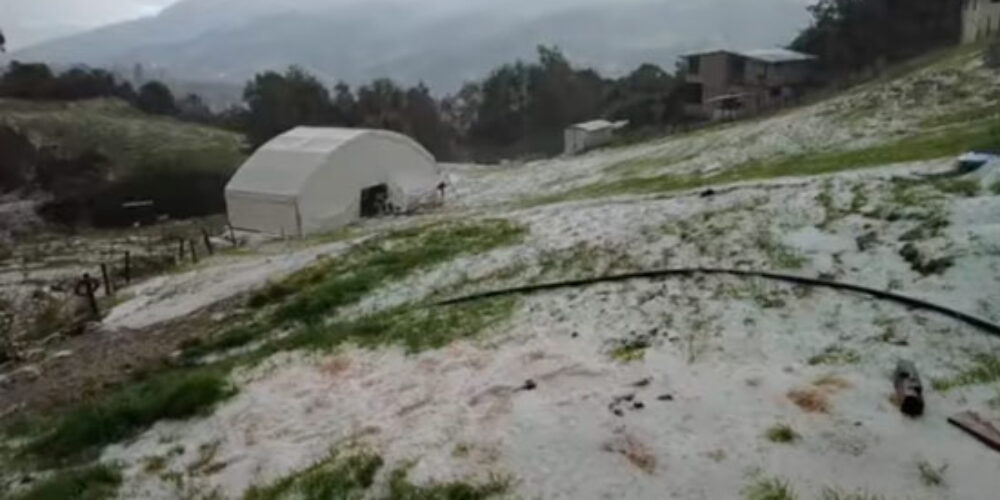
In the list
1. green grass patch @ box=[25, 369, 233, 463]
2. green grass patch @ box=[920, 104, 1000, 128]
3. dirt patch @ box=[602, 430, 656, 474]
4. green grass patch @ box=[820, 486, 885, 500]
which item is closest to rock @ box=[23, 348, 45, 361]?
green grass patch @ box=[25, 369, 233, 463]

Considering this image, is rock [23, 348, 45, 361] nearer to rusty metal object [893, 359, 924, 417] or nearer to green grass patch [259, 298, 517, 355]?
green grass patch [259, 298, 517, 355]

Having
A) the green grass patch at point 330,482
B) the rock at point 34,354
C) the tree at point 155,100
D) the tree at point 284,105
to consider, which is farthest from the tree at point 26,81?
the green grass patch at point 330,482

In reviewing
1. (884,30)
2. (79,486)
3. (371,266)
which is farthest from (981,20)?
(79,486)

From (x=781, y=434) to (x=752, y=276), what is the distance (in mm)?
3390

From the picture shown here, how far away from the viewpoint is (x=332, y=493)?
601 cm

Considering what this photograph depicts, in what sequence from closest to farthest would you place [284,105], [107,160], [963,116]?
1. [963,116]
2. [107,160]
3. [284,105]

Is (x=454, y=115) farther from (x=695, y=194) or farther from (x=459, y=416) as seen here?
(x=459, y=416)

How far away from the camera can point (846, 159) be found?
50.5 feet

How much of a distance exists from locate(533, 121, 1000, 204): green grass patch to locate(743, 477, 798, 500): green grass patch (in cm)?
956

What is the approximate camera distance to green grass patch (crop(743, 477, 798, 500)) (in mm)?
5047

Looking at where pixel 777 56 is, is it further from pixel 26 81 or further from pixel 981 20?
pixel 26 81

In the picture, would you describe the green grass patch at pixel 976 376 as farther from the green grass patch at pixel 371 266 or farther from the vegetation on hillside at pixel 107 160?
the vegetation on hillside at pixel 107 160

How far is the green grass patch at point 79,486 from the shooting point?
6.98 meters

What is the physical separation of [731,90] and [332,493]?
149 ft
